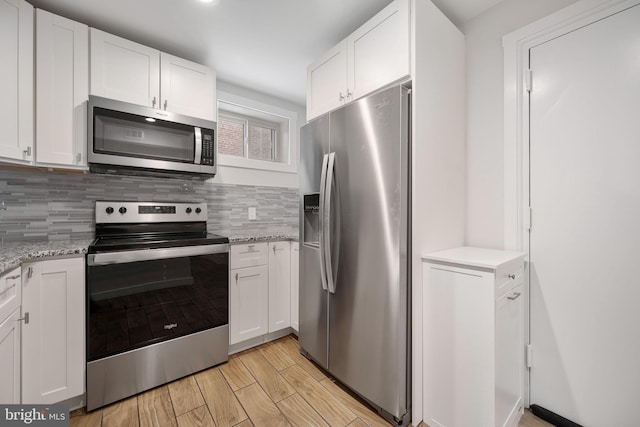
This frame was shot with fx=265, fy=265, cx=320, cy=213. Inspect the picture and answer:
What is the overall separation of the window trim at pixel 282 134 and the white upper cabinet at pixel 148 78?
0.48 metres

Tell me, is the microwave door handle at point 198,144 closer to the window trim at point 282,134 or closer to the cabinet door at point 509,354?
the window trim at point 282,134

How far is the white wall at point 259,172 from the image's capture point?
2.76 metres

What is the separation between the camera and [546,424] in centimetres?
151

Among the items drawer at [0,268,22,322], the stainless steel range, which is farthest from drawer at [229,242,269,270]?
drawer at [0,268,22,322]

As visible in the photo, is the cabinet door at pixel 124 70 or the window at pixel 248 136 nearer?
the cabinet door at pixel 124 70

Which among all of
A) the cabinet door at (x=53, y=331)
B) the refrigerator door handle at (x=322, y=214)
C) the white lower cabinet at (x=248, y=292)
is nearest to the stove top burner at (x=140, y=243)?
the cabinet door at (x=53, y=331)

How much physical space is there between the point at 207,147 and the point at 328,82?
111 cm

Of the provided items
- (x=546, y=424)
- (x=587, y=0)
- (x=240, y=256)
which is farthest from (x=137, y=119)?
(x=546, y=424)

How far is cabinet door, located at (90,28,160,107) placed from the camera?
1.83 m

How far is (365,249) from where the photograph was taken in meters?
1.59

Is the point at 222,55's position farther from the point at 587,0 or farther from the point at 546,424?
the point at 546,424

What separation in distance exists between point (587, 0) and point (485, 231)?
135 cm

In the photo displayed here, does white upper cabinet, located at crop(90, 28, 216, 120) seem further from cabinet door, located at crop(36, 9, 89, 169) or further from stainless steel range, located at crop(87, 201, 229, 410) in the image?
stainless steel range, located at crop(87, 201, 229, 410)

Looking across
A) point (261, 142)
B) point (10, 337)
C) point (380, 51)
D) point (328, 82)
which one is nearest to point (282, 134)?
point (261, 142)
